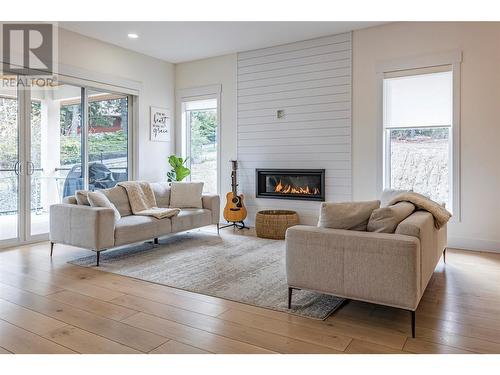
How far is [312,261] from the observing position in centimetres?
258

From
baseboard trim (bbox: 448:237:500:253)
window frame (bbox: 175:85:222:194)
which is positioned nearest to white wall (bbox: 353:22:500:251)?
baseboard trim (bbox: 448:237:500:253)

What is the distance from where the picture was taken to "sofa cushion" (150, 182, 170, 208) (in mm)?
5486

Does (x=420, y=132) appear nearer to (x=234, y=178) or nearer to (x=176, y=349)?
(x=234, y=178)

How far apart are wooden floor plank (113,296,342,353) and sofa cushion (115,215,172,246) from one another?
4.85ft

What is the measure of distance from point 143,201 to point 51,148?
62.1 inches

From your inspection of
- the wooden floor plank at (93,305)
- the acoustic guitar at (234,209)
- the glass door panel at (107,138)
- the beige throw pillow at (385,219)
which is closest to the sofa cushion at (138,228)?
the wooden floor plank at (93,305)

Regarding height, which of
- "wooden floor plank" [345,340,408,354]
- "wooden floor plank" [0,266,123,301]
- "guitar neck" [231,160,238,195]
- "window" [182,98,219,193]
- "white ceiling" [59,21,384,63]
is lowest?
"wooden floor plank" [345,340,408,354]

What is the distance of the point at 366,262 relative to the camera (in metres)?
2.37

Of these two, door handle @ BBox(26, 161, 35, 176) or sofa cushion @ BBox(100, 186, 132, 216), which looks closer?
sofa cushion @ BBox(100, 186, 132, 216)

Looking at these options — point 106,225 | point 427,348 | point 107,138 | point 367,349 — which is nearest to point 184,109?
point 107,138

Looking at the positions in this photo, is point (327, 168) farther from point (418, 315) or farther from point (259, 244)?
point (418, 315)

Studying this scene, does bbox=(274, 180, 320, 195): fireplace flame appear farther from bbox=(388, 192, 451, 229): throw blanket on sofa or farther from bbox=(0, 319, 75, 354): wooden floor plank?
bbox=(0, 319, 75, 354): wooden floor plank
